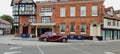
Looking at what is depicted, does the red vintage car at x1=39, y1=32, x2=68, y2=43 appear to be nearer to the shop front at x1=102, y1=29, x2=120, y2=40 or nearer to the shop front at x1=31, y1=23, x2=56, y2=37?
the shop front at x1=31, y1=23, x2=56, y2=37

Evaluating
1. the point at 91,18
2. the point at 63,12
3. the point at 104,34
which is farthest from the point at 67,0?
the point at 104,34

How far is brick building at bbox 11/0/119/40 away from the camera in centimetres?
5681

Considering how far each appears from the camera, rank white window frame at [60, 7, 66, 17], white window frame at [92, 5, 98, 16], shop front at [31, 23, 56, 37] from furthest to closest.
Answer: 1. shop front at [31, 23, 56, 37]
2. white window frame at [60, 7, 66, 17]
3. white window frame at [92, 5, 98, 16]

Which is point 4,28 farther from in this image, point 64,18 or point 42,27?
point 64,18

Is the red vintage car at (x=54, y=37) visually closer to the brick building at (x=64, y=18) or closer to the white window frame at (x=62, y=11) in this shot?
the brick building at (x=64, y=18)

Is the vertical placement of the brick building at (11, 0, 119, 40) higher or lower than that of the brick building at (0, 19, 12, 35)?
higher

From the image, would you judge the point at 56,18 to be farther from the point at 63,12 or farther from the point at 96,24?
the point at 96,24

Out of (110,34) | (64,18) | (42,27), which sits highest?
(64,18)

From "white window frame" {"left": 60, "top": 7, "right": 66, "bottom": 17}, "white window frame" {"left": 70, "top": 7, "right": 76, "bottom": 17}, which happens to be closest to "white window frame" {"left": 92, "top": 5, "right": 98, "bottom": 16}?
"white window frame" {"left": 70, "top": 7, "right": 76, "bottom": 17}

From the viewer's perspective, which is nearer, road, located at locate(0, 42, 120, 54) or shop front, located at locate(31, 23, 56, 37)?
road, located at locate(0, 42, 120, 54)

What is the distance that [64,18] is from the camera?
5869 cm

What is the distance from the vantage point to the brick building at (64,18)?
5681 centimetres

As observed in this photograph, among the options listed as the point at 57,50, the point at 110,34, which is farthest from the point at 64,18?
the point at 57,50

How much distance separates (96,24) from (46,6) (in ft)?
37.1
